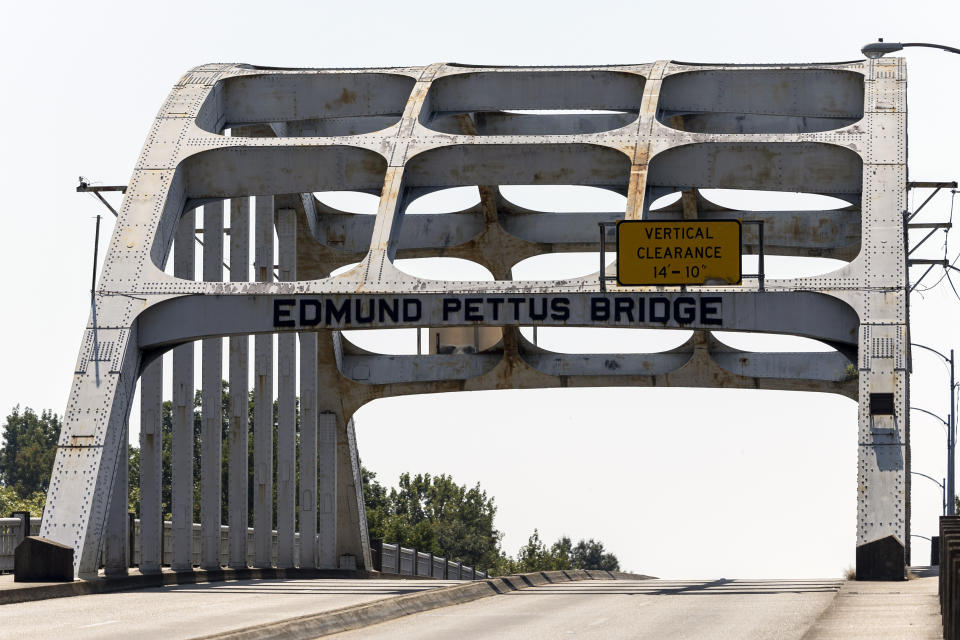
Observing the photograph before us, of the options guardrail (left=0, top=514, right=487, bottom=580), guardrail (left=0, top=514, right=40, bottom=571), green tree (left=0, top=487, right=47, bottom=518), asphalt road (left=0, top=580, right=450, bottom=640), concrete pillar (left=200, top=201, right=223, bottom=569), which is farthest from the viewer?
green tree (left=0, top=487, right=47, bottom=518)

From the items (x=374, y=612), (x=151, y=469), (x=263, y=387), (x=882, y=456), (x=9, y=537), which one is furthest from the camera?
(x=263, y=387)

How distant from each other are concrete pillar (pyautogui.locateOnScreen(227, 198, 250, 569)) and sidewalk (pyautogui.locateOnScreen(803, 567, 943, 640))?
18837 mm

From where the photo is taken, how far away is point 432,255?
51.1 metres

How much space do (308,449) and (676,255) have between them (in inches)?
759

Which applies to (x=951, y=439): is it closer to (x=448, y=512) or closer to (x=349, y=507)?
(x=349, y=507)

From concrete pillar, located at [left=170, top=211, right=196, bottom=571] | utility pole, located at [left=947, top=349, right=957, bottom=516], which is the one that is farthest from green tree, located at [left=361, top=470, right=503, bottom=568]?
concrete pillar, located at [left=170, top=211, right=196, bottom=571]

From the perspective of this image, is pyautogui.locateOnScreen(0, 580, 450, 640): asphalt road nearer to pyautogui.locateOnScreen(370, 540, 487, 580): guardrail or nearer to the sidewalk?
the sidewalk

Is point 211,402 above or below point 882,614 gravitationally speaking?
above

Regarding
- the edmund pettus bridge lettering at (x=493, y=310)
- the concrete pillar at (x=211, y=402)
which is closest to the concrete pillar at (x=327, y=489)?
the concrete pillar at (x=211, y=402)

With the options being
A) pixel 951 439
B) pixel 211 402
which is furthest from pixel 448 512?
pixel 211 402

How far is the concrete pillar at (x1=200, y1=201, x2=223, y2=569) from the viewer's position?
131ft

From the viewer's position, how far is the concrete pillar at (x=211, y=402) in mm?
39969

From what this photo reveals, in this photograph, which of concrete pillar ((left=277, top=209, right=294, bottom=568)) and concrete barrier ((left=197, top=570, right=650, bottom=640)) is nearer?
concrete barrier ((left=197, top=570, right=650, bottom=640))

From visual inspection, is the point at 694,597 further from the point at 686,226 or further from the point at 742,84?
the point at 742,84
